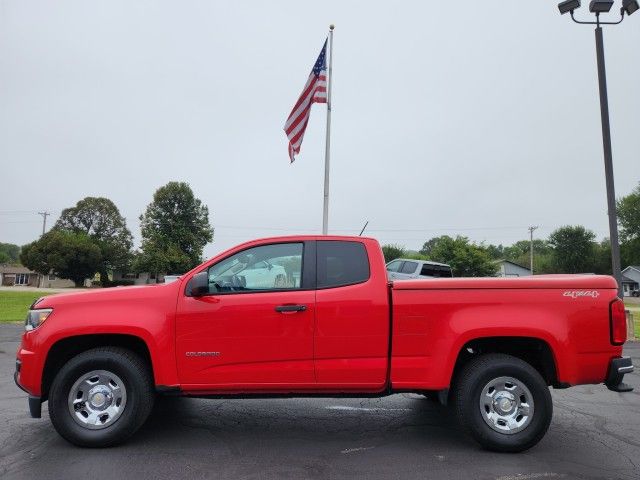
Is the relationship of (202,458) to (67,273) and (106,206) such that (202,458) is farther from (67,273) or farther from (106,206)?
(106,206)

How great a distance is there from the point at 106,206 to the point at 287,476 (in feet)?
301

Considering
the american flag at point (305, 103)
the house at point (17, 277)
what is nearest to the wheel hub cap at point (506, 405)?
the american flag at point (305, 103)

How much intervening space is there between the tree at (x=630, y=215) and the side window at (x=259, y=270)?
7690 centimetres

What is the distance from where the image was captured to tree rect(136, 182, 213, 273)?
68.9 meters

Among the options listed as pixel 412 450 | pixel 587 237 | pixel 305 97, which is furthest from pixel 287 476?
pixel 587 237

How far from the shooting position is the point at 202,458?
176 inches

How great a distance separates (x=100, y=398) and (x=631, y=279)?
89042mm

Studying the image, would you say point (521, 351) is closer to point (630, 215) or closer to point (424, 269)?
point (424, 269)

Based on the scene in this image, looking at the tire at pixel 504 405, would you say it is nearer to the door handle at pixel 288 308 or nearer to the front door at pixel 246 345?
the front door at pixel 246 345

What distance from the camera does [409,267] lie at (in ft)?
56.0

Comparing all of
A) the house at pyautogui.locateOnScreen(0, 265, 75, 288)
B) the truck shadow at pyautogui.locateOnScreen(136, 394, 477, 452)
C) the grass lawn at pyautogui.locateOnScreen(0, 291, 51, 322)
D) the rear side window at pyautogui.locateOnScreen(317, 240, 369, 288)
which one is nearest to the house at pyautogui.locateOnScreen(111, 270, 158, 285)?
the house at pyautogui.locateOnScreen(0, 265, 75, 288)

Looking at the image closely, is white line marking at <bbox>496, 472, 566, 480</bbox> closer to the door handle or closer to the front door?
the front door

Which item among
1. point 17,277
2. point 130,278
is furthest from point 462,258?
point 17,277

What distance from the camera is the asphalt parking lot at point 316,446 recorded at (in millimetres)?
4168
